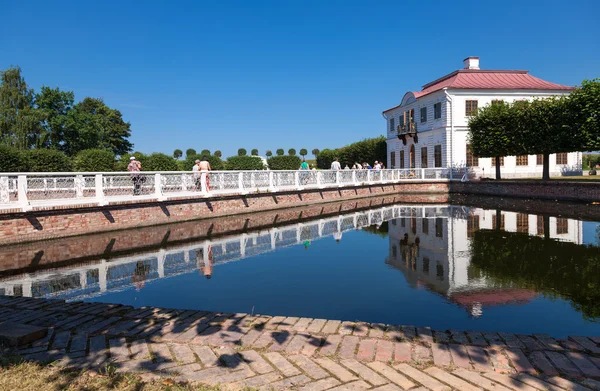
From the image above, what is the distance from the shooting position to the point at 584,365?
348 centimetres

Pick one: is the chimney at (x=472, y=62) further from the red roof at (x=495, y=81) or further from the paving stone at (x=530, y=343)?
the paving stone at (x=530, y=343)

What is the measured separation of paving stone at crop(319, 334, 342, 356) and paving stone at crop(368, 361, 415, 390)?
421 mm

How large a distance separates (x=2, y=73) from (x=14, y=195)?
43.6 m

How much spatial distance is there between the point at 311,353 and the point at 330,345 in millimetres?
255

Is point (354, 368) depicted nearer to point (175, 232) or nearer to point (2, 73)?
point (175, 232)

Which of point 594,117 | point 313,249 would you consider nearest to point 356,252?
point 313,249

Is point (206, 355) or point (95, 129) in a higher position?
point (95, 129)

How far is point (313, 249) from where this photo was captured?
35.7 feet

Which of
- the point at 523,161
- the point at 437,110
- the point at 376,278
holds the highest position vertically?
the point at 437,110

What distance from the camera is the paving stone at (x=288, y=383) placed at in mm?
3170

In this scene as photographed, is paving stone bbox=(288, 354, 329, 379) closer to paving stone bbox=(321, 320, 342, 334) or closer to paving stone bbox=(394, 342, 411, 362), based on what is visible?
paving stone bbox=(321, 320, 342, 334)

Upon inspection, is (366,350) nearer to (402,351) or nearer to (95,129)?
(402,351)

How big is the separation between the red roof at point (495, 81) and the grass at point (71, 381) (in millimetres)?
34006

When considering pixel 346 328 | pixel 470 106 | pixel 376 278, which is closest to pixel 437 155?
pixel 470 106
